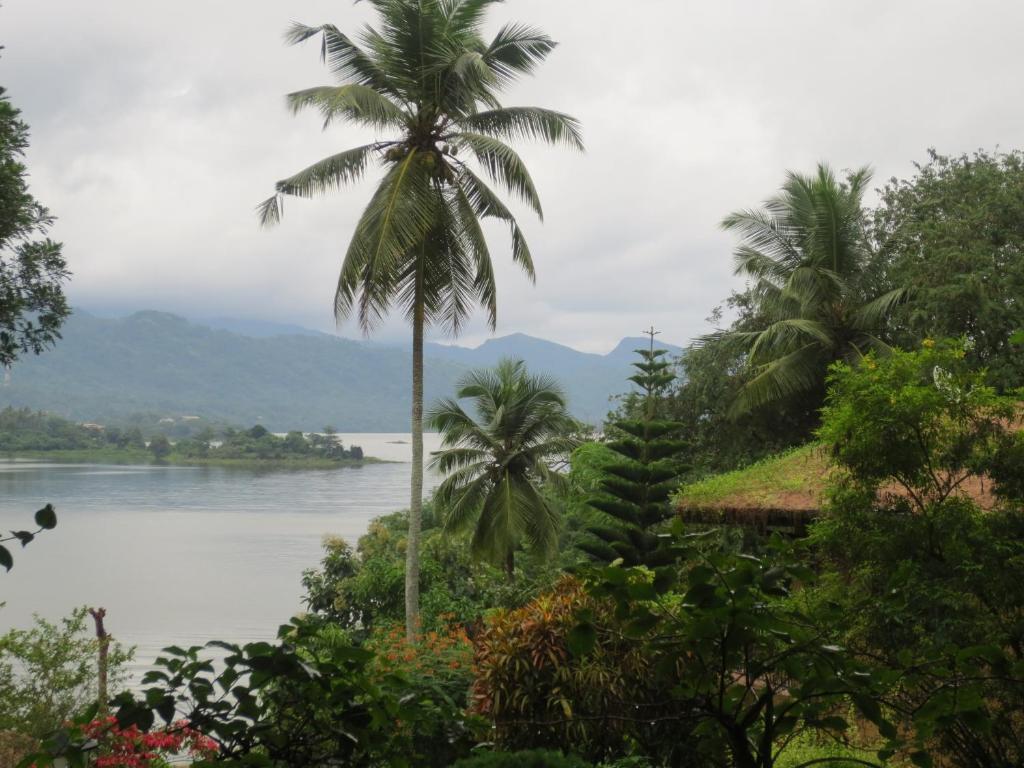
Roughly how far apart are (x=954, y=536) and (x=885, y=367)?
1.03 m

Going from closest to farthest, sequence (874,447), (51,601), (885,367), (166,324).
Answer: (874,447)
(885,367)
(51,601)
(166,324)

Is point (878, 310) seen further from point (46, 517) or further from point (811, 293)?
point (46, 517)

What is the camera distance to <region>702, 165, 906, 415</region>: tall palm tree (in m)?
14.9

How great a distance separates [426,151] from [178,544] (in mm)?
42601

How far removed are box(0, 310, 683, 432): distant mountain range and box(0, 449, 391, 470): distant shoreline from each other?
38419mm

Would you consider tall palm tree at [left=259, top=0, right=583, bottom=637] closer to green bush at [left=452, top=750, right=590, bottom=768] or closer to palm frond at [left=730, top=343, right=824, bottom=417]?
palm frond at [left=730, top=343, right=824, bottom=417]

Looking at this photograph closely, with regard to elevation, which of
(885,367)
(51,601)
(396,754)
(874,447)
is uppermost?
(885,367)

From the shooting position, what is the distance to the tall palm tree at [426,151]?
10633 millimetres

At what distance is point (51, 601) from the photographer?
40.2m

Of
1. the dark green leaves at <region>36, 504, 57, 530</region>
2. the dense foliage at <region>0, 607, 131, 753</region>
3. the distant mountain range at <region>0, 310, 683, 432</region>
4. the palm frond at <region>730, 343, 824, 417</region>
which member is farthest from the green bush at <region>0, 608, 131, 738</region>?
the distant mountain range at <region>0, 310, 683, 432</region>

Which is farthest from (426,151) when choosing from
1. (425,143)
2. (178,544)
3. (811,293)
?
(178,544)

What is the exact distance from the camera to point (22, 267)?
4.70 m

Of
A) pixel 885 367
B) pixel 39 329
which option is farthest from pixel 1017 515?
pixel 39 329

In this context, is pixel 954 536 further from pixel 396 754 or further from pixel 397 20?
pixel 397 20
